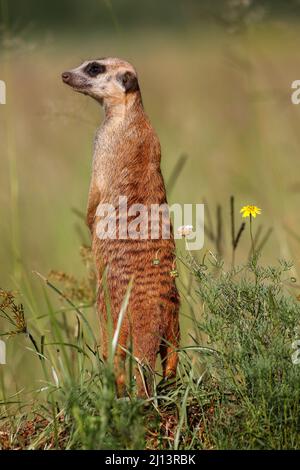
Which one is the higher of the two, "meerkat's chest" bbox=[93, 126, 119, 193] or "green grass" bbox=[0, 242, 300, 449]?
"meerkat's chest" bbox=[93, 126, 119, 193]

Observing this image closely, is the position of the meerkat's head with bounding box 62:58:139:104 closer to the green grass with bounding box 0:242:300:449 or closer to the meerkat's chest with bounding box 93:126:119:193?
the meerkat's chest with bounding box 93:126:119:193

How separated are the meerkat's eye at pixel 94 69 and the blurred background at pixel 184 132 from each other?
0.44 ft

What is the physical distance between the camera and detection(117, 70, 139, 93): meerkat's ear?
14.6 ft

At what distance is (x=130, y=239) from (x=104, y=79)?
1.01 metres

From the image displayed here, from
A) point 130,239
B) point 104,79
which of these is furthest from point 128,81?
point 130,239

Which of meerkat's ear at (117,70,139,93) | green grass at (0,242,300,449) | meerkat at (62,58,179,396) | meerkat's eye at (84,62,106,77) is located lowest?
green grass at (0,242,300,449)

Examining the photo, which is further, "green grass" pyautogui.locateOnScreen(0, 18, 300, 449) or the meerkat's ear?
the meerkat's ear

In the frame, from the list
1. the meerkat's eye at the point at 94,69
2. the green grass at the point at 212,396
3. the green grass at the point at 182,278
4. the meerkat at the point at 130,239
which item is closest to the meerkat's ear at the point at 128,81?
the meerkat at the point at 130,239

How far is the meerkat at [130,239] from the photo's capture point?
12.2 ft

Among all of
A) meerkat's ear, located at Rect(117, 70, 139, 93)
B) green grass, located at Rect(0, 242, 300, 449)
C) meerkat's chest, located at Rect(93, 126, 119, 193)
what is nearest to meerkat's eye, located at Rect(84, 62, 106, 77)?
meerkat's ear, located at Rect(117, 70, 139, 93)

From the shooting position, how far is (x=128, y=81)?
4.45 meters

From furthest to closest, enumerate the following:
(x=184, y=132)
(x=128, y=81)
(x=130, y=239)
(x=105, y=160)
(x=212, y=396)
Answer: (x=184, y=132)
(x=128, y=81)
(x=105, y=160)
(x=130, y=239)
(x=212, y=396)

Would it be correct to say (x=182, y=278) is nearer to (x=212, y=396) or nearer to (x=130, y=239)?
(x=130, y=239)

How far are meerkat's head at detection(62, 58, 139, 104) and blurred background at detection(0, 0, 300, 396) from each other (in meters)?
0.08
